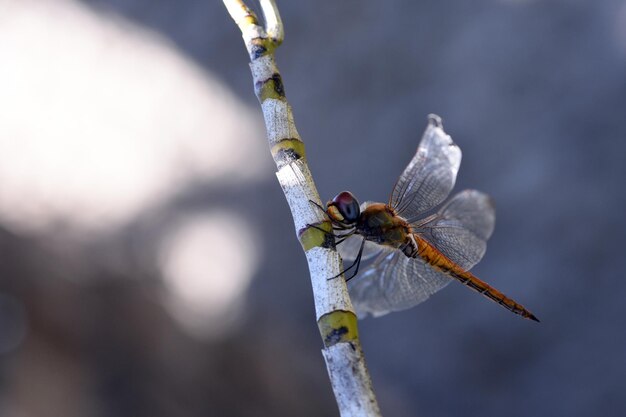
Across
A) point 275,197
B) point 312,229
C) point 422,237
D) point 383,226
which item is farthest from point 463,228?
point 275,197

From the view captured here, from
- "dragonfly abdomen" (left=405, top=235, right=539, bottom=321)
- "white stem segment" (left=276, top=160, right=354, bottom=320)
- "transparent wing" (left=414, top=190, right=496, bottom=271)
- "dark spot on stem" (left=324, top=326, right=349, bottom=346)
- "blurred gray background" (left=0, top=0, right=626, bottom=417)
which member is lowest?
"dark spot on stem" (left=324, top=326, right=349, bottom=346)

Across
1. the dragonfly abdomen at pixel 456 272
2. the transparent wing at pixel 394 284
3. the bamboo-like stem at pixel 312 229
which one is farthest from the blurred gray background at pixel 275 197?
the bamboo-like stem at pixel 312 229

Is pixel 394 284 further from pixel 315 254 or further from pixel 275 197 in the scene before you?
pixel 275 197

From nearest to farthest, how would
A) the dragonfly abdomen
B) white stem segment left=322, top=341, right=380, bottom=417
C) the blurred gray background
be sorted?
white stem segment left=322, top=341, right=380, bottom=417 → the dragonfly abdomen → the blurred gray background

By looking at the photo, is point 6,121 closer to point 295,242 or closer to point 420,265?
point 295,242

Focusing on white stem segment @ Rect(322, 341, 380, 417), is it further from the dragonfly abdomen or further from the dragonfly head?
the dragonfly abdomen

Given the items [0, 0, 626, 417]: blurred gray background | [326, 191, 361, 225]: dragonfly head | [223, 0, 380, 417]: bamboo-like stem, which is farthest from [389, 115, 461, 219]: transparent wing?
[0, 0, 626, 417]: blurred gray background
